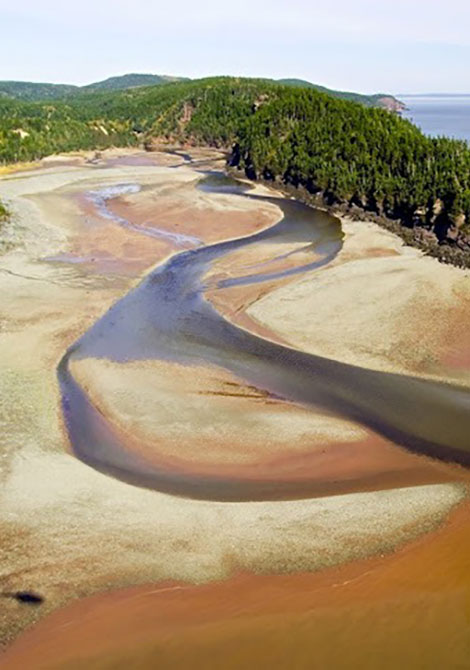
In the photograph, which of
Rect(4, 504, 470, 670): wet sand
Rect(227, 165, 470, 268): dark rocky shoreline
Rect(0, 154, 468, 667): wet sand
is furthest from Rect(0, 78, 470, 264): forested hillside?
Rect(4, 504, 470, 670): wet sand

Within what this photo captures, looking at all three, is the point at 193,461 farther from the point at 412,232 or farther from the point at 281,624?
the point at 412,232

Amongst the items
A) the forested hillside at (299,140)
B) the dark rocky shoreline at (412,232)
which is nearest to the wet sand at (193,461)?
the dark rocky shoreline at (412,232)

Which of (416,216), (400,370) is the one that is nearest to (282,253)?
(416,216)

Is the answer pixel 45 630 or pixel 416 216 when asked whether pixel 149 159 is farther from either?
pixel 45 630

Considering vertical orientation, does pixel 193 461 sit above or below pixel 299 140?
below

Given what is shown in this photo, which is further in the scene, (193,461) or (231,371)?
(231,371)

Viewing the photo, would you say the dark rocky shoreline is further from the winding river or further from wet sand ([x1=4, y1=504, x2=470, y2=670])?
wet sand ([x1=4, y1=504, x2=470, y2=670])

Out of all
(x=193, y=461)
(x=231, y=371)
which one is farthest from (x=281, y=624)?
(x=231, y=371)
